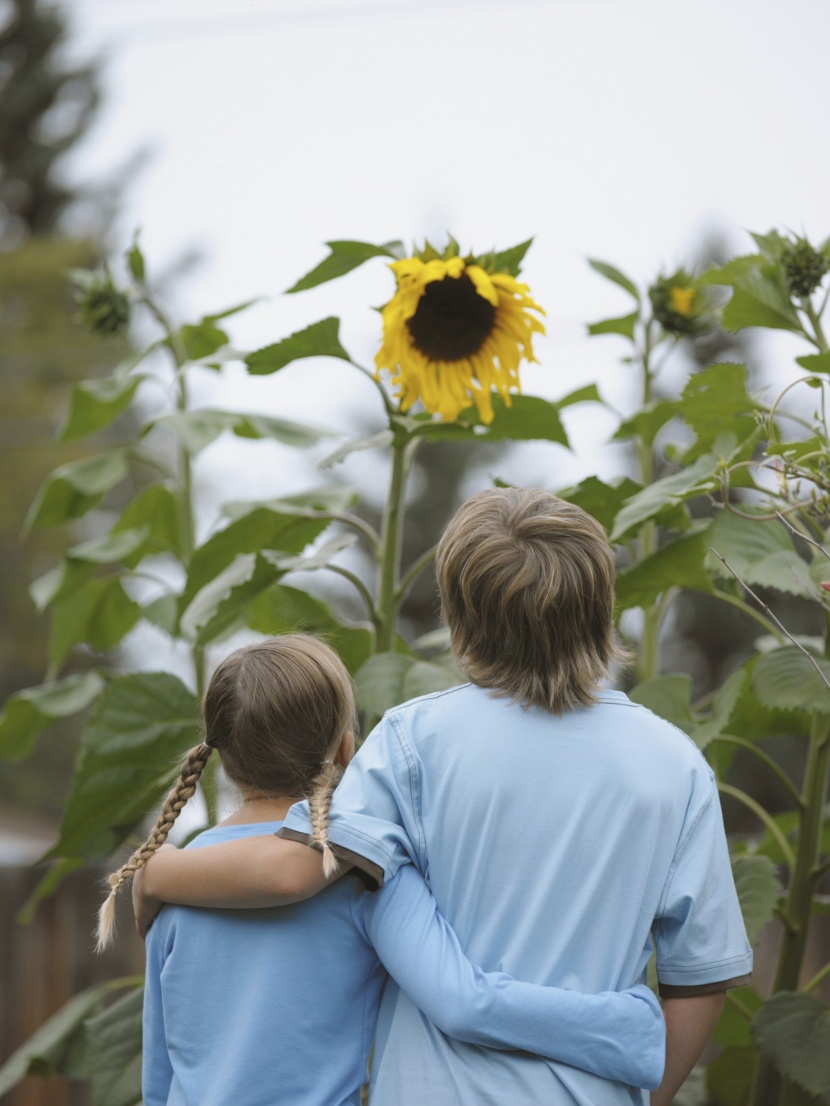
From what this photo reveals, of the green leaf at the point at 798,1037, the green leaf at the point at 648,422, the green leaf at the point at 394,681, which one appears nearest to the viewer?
the green leaf at the point at 798,1037

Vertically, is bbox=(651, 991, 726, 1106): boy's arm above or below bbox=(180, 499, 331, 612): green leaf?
→ below

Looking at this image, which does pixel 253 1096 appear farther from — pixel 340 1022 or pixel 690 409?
pixel 690 409

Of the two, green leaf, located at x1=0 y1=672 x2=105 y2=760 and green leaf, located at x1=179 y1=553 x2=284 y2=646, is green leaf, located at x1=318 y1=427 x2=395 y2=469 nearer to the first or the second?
green leaf, located at x1=179 y1=553 x2=284 y2=646

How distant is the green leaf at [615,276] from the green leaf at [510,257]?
0.34 meters

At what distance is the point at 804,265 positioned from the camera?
1.71 meters

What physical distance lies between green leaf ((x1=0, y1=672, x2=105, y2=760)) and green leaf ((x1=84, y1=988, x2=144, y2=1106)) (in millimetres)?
583

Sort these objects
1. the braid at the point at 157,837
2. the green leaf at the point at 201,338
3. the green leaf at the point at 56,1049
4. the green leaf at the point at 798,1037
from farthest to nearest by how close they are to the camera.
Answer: the green leaf at the point at 201,338 → the green leaf at the point at 56,1049 → the green leaf at the point at 798,1037 → the braid at the point at 157,837

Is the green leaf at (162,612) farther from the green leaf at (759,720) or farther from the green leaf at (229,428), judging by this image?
the green leaf at (759,720)

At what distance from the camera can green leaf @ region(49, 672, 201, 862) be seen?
1962 millimetres

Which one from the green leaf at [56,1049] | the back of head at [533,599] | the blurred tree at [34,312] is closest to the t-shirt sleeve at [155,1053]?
the back of head at [533,599]

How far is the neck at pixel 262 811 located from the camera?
136 centimetres

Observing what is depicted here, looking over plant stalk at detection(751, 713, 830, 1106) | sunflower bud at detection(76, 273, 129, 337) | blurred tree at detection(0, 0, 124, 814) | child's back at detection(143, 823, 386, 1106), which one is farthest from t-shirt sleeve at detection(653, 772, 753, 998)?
blurred tree at detection(0, 0, 124, 814)

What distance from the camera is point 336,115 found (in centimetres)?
401

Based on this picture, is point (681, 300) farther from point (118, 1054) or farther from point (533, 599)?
point (118, 1054)
